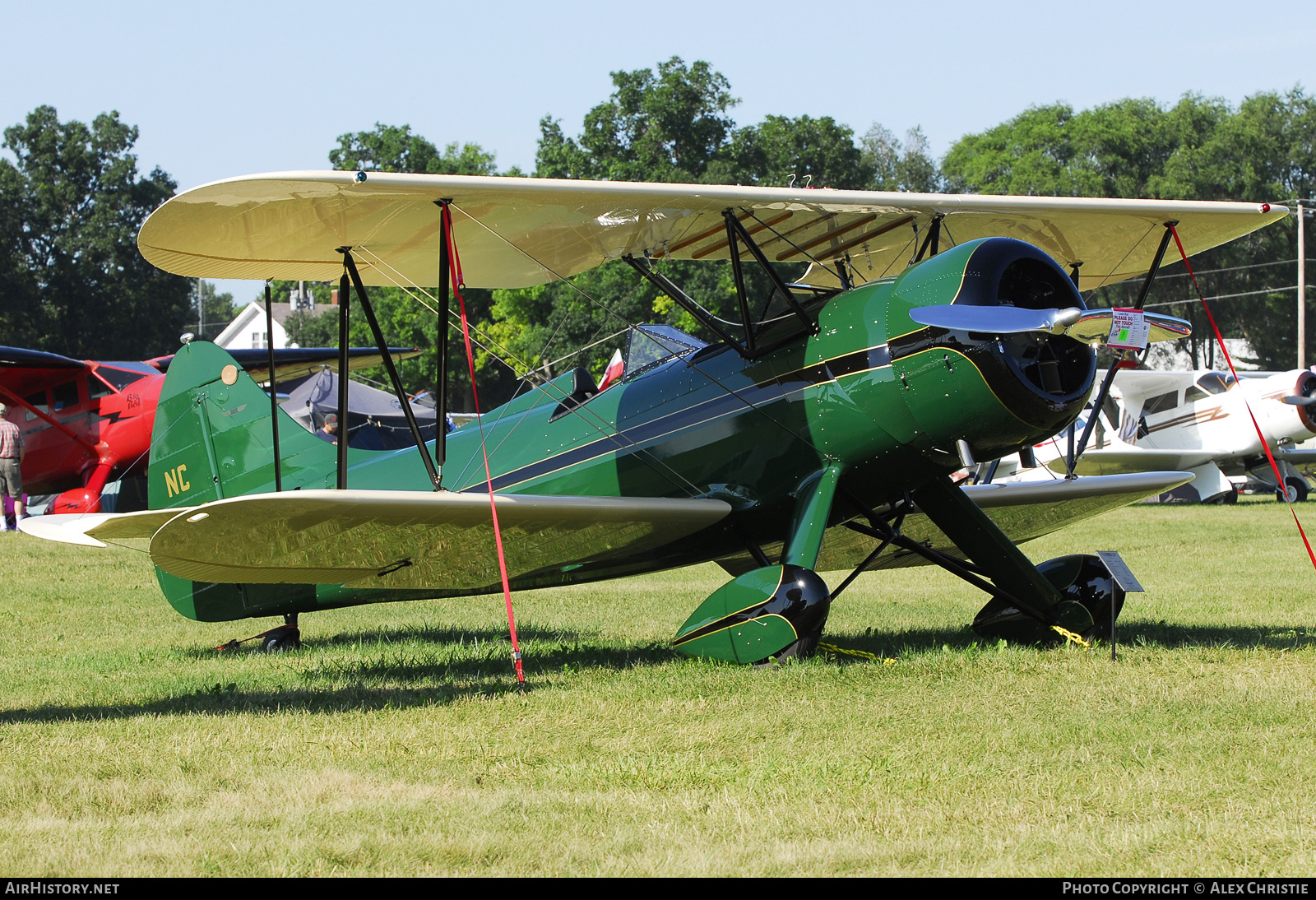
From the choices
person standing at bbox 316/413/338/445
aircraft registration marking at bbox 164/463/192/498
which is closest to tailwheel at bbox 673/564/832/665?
aircraft registration marking at bbox 164/463/192/498

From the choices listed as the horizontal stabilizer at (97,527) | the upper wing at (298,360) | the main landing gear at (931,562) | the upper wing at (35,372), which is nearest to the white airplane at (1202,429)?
the upper wing at (298,360)

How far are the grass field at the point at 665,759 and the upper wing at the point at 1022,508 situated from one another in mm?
710

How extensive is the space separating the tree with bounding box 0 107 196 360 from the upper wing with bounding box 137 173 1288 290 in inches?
2390

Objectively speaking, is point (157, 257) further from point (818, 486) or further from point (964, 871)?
point (964, 871)

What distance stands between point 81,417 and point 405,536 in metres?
16.6

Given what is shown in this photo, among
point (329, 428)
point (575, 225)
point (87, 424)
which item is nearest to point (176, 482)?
point (575, 225)

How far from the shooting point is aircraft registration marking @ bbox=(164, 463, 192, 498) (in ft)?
31.7

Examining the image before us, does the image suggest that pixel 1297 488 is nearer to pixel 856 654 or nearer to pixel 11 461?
pixel 856 654

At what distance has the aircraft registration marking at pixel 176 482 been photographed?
31.7 ft

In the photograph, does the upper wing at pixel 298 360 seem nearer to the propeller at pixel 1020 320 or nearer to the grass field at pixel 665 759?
the grass field at pixel 665 759

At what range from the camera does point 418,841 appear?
12.5ft

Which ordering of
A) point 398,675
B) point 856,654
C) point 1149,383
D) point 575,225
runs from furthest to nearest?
point 1149,383 → point 575,225 → point 398,675 → point 856,654

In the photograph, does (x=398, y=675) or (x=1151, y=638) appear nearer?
(x=398, y=675)

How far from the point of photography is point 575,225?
25.7 feet
